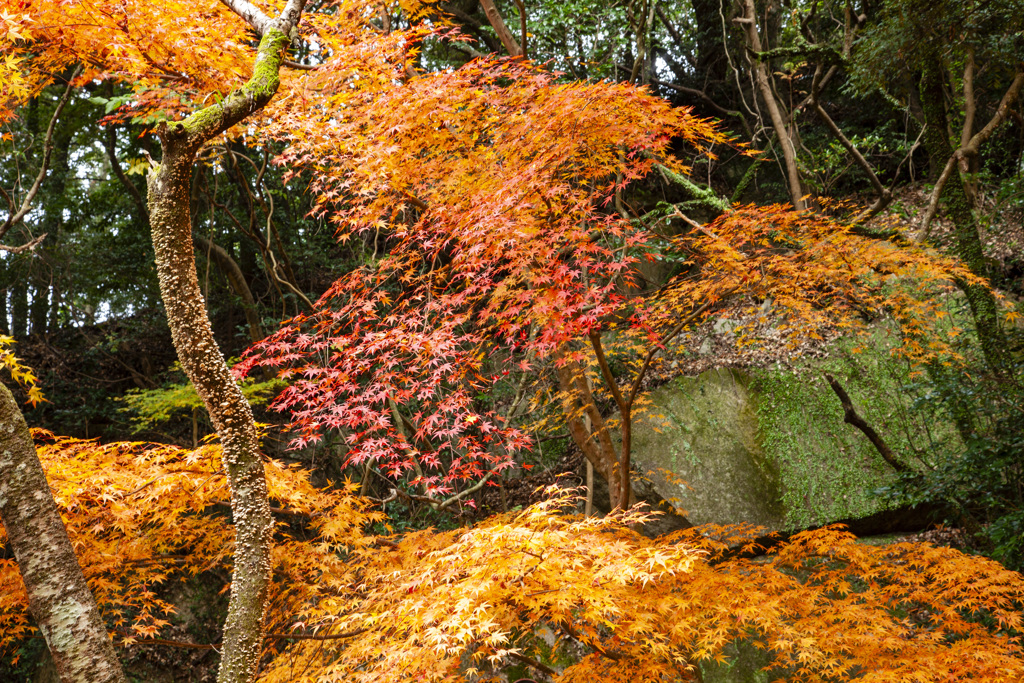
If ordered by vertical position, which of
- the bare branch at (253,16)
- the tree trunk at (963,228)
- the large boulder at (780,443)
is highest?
the bare branch at (253,16)

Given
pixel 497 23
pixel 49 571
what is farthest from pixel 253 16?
pixel 49 571

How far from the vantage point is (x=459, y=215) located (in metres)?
3.83

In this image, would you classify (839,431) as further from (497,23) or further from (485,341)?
(497,23)

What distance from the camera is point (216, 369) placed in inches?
104

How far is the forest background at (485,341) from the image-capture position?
9.13 ft

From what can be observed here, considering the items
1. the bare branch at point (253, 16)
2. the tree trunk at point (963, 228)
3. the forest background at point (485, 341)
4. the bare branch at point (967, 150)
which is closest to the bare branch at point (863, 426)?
the forest background at point (485, 341)

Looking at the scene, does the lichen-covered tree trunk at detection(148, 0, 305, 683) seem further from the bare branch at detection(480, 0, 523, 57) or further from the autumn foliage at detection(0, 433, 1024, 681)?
the bare branch at detection(480, 0, 523, 57)

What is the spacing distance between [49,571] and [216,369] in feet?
3.51

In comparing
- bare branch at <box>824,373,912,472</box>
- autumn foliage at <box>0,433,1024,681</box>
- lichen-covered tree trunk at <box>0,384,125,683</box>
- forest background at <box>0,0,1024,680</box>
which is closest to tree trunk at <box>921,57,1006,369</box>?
forest background at <box>0,0,1024,680</box>

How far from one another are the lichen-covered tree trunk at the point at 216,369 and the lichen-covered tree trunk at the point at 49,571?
20.9 inches

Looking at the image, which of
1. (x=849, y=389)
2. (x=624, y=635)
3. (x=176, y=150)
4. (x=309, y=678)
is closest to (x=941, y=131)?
(x=849, y=389)

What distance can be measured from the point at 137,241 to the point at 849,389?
921 centimetres

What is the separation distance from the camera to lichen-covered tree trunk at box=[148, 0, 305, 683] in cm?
252

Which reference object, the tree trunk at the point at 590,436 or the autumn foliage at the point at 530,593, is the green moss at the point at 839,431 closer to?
the autumn foliage at the point at 530,593
